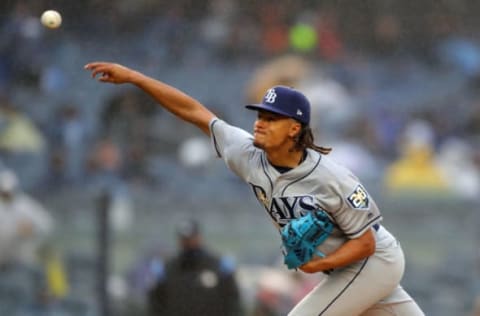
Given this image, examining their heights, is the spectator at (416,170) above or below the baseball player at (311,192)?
above

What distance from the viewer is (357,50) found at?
1072cm

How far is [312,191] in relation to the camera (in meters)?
4.58

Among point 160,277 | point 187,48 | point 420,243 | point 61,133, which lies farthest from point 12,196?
point 420,243

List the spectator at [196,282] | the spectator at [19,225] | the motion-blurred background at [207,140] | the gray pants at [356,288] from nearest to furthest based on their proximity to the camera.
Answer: the gray pants at [356,288] → the spectator at [196,282] → the spectator at [19,225] → the motion-blurred background at [207,140]

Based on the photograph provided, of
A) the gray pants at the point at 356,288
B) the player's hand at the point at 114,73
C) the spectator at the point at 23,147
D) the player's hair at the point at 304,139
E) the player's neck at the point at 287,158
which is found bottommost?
the gray pants at the point at 356,288

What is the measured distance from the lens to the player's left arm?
4551 millimetres

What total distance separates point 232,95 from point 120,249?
2.07 meters

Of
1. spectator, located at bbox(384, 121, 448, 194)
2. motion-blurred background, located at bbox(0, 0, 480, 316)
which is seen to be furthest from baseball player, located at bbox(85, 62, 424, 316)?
spectator, located at bbox(384, 121, 448, 194)

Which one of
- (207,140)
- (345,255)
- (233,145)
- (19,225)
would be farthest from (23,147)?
(345,255)

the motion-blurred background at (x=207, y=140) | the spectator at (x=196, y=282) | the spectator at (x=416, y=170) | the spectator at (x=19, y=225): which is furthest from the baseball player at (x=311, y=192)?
the spectator at (x=416, y=170)

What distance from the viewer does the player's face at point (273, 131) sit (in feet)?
15.0

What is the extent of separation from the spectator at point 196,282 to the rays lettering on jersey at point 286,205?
3098 millimetres

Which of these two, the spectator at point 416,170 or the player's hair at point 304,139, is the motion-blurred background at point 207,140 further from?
the player's hair at point 304,139

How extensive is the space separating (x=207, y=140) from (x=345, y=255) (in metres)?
5.35
